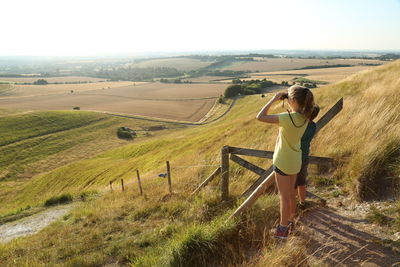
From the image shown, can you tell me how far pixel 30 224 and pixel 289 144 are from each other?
13254 millimetres

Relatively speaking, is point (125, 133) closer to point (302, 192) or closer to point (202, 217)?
point (202, 217)

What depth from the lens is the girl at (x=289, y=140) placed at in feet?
12.9

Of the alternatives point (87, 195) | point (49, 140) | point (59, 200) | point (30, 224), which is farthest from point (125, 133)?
point (30, 224)

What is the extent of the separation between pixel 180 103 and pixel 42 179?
65329mm

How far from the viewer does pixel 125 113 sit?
271ft

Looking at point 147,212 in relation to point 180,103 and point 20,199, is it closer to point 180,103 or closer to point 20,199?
point 20,199

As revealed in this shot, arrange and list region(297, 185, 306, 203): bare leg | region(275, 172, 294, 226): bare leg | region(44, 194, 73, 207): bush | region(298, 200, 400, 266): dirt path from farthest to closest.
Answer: region(44, 194, 73, 207): bush → region(297, 185, 306, 203): bare leg → region(275, 172, 294, 226): bare leg → region(298, 200, 400, 266): dirt path

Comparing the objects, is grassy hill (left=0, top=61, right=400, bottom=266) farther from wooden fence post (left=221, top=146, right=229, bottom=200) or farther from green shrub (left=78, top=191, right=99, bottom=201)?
green shrub (left=78, top=191, right=99, bottom=201)

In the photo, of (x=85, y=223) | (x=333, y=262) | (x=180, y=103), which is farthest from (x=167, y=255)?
(x=180, y=103)

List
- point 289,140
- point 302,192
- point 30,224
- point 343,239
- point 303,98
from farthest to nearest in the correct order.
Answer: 1. point 30,224
2. point 302,192
3. point 343,239
4. point 289,140
5. point 303,98

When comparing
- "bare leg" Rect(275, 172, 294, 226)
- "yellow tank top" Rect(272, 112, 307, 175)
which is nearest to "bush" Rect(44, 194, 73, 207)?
"bare leg" Rect(275, 172, 294, 226)

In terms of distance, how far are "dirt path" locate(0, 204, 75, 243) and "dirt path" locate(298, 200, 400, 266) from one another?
10938 mm

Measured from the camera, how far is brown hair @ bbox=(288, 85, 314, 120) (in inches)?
154

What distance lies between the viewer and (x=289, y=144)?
4.07m
